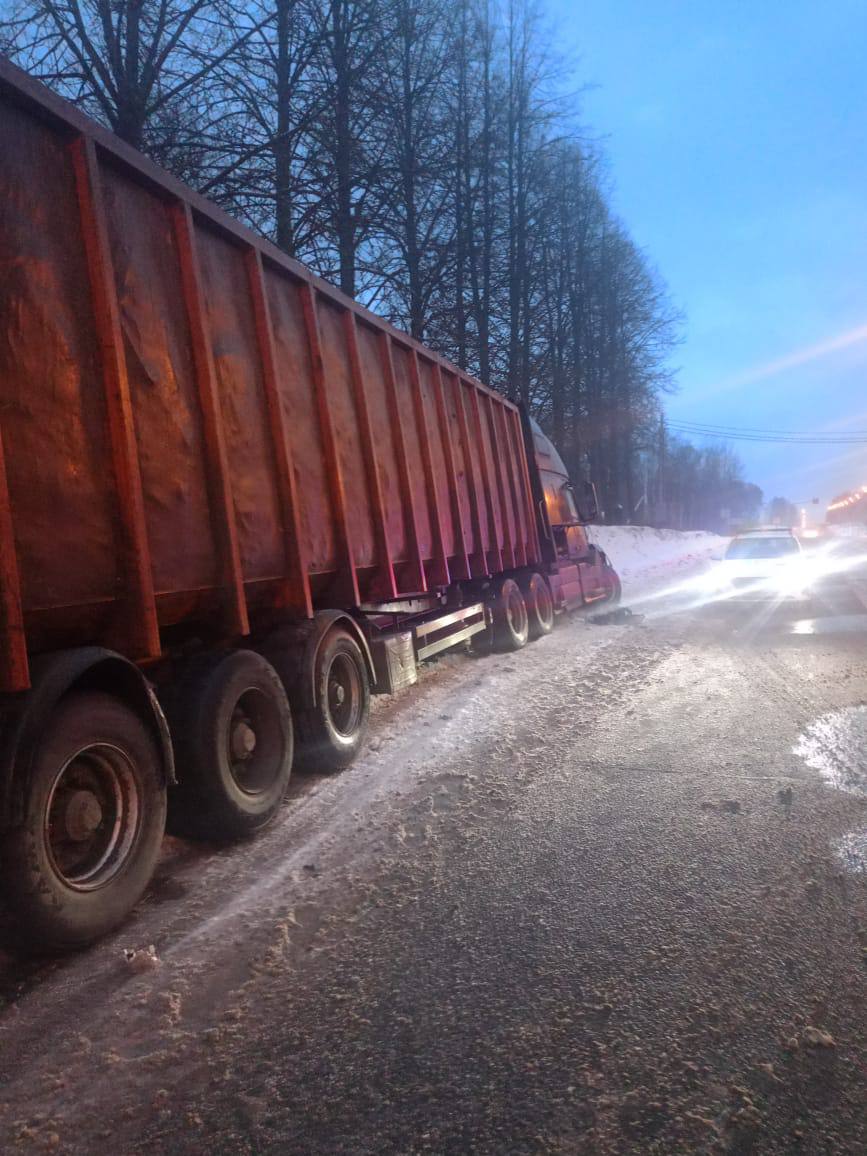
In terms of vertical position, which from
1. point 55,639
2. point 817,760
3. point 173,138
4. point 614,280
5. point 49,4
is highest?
point 614,280

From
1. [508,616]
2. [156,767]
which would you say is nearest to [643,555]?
[508,616]

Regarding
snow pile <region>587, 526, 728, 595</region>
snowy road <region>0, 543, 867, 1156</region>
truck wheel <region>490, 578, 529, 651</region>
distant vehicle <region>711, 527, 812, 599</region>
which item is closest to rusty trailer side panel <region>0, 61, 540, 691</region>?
snowy road <region>0, 543, 867, 1156</region>

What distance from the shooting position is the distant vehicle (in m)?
17.5

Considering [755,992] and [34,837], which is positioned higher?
[34,837]

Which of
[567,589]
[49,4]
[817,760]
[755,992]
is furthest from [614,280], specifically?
[755,992]

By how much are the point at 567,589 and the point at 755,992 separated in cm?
1128

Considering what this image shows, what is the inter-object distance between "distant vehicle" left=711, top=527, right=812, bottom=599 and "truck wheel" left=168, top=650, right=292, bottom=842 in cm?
1467

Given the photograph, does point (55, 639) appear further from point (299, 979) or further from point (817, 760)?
point (817, 760)

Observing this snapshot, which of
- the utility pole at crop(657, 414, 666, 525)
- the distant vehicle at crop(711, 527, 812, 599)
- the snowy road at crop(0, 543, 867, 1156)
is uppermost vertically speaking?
the utility pole at crop(657, 414, 666, 525)

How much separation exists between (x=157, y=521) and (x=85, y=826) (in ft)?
4.66

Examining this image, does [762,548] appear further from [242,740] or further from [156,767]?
[156,767]

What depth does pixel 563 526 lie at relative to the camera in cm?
1349

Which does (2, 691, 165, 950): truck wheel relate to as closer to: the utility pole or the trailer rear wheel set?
the trailer rear wheel set

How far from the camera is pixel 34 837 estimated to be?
110 inches
